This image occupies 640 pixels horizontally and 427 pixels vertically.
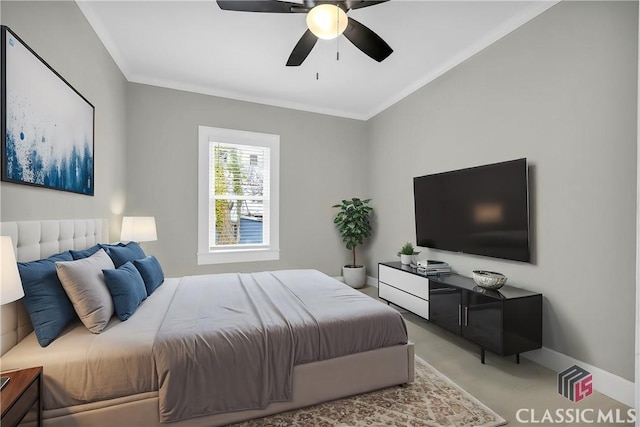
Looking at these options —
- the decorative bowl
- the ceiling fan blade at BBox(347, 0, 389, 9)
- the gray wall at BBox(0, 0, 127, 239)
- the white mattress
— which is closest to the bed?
the white mattress

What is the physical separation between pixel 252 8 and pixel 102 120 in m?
2.02

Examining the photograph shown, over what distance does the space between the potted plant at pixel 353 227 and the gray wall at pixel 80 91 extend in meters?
3.00

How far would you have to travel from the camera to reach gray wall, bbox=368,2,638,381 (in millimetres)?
1972

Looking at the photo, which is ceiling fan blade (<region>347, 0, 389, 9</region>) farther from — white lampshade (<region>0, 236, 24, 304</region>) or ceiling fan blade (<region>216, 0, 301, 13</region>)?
white lampshade (<region>0, 236, 24, 304</region>)

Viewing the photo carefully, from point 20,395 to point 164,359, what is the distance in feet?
1.71

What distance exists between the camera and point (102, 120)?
2902mm

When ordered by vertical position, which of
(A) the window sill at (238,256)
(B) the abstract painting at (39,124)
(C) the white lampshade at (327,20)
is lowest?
(A) the window sill at (238,256)

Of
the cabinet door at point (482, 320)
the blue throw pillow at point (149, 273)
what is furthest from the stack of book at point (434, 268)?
the blue throw pillow at point (149, 273)

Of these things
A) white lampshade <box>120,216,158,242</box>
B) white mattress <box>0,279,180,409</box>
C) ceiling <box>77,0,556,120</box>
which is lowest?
white mattress <box>0,279,180,409</box>

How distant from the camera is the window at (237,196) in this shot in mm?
4109

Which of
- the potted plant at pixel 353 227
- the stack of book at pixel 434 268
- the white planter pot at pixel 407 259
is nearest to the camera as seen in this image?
the stack of book at pixel 434 268

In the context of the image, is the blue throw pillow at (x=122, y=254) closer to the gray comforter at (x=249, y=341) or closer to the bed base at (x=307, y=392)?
the gray comforter at (x=249, y=341)

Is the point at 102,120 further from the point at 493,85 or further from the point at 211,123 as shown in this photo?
the point at 493,85

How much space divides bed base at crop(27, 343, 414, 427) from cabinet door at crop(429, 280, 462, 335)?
2.68 feet
